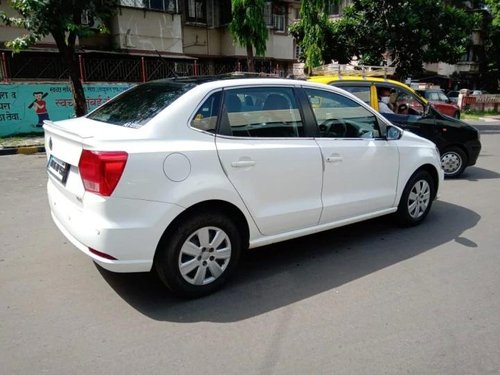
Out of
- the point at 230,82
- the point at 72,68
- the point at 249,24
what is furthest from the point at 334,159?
the point at 249,24

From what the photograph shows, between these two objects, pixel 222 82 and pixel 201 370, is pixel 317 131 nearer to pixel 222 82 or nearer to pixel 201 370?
pixel 222 82

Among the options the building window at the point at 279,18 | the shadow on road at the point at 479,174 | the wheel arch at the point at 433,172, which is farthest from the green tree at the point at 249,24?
the wheel arch at the point at 433,172

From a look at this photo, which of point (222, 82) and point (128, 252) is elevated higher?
point (222, 82)

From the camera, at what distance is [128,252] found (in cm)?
295

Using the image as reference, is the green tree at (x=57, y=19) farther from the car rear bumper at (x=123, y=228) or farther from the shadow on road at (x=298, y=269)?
the car rear bumper at (x=123, y=228)

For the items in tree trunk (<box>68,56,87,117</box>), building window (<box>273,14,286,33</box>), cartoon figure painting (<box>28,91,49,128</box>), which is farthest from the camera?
building window (<box>273,14,286,33</box>)

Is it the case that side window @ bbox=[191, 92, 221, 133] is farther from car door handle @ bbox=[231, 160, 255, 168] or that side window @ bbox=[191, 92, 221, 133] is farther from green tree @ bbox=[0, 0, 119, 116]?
green tree @ bbox=[0, 0, 119, 116]

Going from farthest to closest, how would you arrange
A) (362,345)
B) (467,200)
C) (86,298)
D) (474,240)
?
1. (467,200)
2. (474,240)
3. (86,298)
4. (362,345)

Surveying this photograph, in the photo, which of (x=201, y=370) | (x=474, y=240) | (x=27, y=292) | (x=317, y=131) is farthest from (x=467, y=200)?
(x=27, y=292)

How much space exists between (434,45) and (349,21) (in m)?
4.32

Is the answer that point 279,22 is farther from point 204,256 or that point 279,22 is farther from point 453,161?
point 204,256

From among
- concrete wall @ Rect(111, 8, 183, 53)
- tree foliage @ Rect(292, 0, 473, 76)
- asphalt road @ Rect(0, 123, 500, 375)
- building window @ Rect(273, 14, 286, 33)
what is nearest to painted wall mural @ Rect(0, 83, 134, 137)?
concrete wall @ Rect(111, 8, 183, 53)

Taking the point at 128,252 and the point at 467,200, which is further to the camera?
the point at 467,200

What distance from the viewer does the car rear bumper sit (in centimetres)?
289
